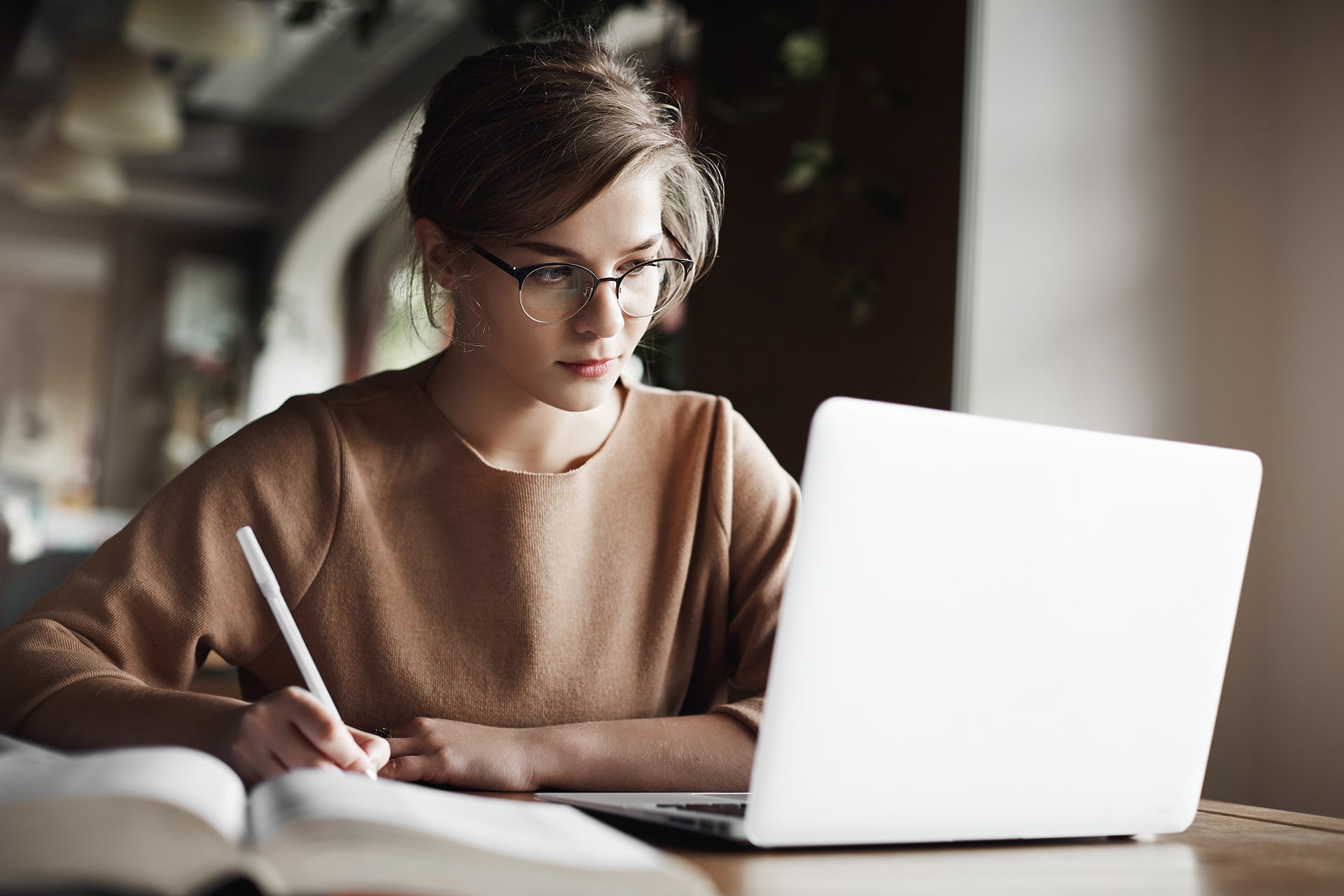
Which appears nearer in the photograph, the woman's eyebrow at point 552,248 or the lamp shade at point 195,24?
the woman's eyebrow at point 552,248

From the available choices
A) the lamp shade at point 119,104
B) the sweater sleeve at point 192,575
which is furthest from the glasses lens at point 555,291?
the lamp shade at point 119,104

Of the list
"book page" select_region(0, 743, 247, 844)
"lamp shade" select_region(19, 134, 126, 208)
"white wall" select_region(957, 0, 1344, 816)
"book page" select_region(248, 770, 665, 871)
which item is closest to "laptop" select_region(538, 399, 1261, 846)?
"book page" select_region(248, 770, 665, 871)

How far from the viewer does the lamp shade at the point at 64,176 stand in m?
5.91

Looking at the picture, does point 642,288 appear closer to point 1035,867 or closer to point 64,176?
point 1035,867

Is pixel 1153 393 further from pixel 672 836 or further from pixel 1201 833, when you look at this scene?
pixel 672 836

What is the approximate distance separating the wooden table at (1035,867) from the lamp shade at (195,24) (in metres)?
3.31

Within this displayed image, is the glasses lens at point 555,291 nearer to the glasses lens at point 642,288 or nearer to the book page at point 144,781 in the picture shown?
the glasses lens at point 642,288

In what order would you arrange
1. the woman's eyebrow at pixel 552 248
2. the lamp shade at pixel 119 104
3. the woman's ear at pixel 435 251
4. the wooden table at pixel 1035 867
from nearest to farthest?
the wooden table at pixel 1035 867, the woman's eyebrow at pixel 552 248, the woman's ear at pixel 435 251, the lamp shade at pixel 119 104

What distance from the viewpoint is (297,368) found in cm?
694

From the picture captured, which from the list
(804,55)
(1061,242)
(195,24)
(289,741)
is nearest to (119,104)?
(195,24)

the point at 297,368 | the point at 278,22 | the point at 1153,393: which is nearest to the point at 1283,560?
the point at 1153,393

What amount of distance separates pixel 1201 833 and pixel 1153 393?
1177mm

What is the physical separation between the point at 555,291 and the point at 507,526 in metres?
0.26

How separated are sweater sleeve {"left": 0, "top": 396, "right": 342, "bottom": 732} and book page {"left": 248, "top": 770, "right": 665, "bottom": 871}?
44 cm
